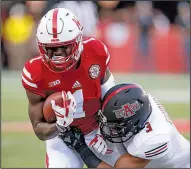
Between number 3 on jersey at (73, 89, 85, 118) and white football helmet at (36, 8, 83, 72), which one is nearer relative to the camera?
white football helmet at (36, 8, 83, 72)

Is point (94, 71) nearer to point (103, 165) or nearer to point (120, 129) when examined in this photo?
point (120, 129)

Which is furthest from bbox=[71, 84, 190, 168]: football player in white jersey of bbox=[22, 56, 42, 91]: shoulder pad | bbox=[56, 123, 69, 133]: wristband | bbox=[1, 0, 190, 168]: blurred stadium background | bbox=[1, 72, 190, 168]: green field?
bbox=[1, 0, 190, 168]: blurred stadium background

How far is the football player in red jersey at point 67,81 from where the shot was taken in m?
4.03

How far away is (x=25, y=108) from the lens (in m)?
9.50

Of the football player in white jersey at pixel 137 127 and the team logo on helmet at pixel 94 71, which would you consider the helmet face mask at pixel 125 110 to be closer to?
the football player in white jersey at pixel 137 127

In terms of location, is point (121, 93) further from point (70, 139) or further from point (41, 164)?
point (41, 164)

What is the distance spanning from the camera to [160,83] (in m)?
11.5

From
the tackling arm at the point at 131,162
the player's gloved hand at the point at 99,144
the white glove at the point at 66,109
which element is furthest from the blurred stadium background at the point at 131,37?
the white glove at the point at 66,109

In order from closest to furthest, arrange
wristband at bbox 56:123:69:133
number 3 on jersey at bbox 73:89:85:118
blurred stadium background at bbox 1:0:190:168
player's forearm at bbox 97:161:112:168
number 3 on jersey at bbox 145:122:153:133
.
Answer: wristband at bbox 56:123:69:133 → number 3 on jersey at bbox 145:122:153:133 → number 3 on jersey at bbox 73:89:85:118 → player's forearm at bbox 97:161:112:168 → blurred stadium background at bbox 1:0:190:168

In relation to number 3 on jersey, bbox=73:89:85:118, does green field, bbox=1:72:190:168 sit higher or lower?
lower

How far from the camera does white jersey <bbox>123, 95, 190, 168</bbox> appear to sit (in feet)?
13.6

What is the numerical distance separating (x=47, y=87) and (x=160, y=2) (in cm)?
890

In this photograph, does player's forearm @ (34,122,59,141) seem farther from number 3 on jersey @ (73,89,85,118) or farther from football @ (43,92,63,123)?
number 3 on jersey @ (73,89,85,118)

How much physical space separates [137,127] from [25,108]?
5491 millimetres
